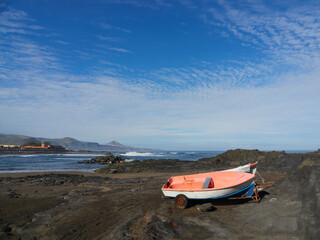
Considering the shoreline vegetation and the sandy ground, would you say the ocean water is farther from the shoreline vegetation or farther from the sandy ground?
the sandy ground

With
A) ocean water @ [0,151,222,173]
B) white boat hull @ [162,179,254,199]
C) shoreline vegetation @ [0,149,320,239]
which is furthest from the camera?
ocean water @ [0,151,222,173]

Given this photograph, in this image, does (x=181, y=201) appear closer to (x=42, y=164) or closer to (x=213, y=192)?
(x=213, y=192)

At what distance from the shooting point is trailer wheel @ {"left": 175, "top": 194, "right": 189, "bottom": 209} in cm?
948

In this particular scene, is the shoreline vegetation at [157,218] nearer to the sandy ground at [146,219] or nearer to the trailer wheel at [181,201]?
the sandy ground at [146,219]

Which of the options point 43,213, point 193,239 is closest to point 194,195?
point 193,239

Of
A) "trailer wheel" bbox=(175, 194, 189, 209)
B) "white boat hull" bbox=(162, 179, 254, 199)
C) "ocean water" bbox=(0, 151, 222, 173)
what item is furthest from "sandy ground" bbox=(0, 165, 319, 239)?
"ocean water" bbox=(0, 151, 222, 173)

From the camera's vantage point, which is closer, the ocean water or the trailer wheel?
the trailer wheel

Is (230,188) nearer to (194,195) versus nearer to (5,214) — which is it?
(194,195)

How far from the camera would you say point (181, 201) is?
31.4 feet

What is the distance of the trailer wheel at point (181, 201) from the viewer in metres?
9.48

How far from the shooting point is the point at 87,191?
13781 millimetres

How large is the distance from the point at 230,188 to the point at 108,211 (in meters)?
5.51

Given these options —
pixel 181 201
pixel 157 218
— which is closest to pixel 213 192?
pixel 181 201

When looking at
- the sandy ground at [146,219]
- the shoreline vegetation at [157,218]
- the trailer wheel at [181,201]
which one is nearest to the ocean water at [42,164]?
the shoreline vegetation at [157,218]
